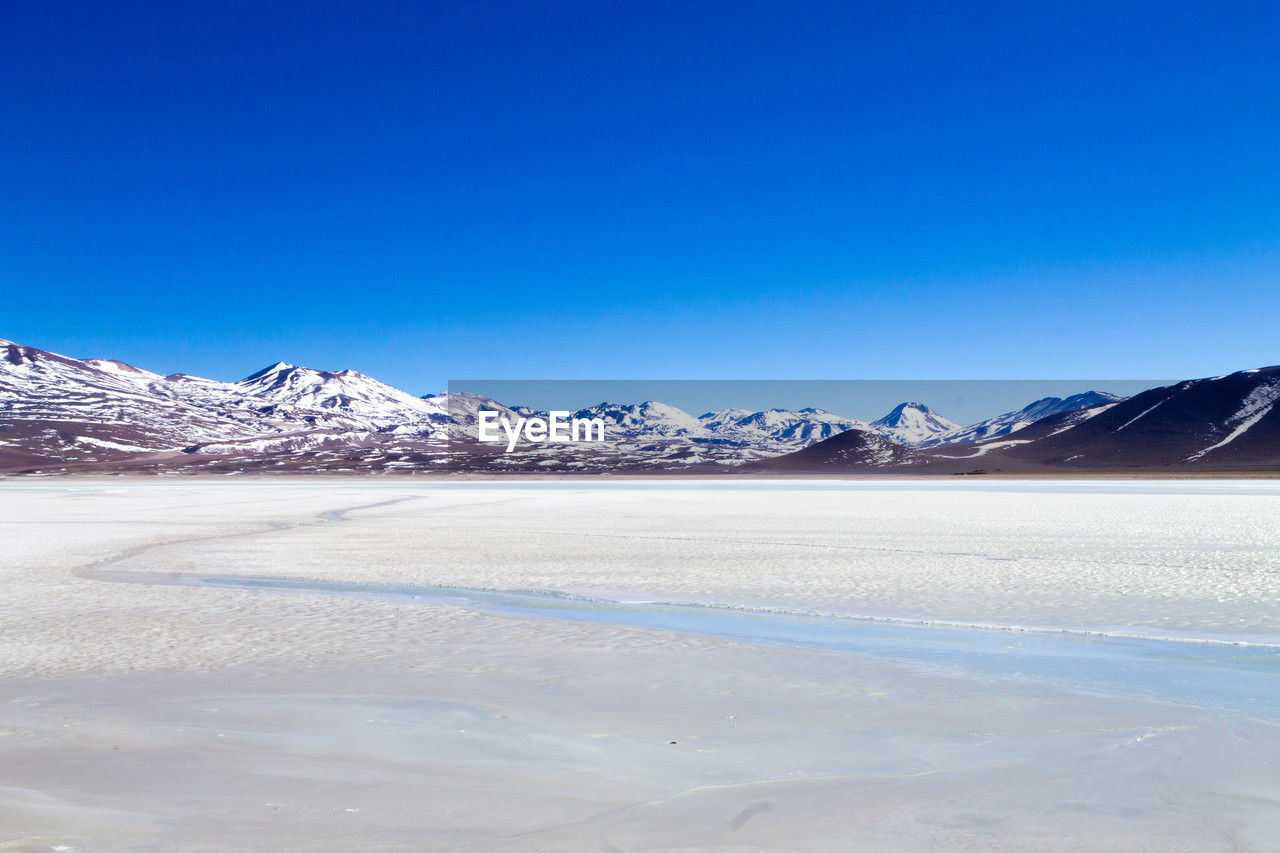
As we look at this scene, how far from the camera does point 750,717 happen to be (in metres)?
7.58

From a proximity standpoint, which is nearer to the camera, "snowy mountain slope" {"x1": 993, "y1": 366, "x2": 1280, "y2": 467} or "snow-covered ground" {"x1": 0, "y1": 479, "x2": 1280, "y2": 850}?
"snow-covered ground" {"x1": 0, "y1": 479, "x2": 1280, "y2": 850}

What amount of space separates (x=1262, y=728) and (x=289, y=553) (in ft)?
65.5

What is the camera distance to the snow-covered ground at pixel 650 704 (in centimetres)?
532

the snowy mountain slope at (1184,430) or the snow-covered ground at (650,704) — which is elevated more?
the snowy mountain slope at (1184,430)

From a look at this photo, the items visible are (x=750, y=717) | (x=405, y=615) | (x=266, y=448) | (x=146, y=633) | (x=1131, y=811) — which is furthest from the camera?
(x=266, y=448)

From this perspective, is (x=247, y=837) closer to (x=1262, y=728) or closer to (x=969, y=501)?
(x=1262, y=728)

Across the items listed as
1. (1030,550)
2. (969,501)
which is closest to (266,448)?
(969,501)

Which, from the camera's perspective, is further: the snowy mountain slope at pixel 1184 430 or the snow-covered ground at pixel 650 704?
the snowy mountain slope at pixel 1184 430

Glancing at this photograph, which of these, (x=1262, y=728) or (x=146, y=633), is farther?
(x=146, y=633)

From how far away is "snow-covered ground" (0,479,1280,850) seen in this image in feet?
17.4

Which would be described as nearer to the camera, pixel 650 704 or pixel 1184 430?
pixel 650 704

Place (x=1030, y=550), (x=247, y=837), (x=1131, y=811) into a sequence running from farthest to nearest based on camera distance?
1. (x=1030, y=550)
2. (x=1131, y=811)
3. (x=247, y=837)

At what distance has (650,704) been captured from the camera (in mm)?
8047

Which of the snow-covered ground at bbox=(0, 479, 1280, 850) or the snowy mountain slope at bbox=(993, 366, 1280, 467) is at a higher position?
the snowy mountain slope at bbox=(993, 366, 1280, 467)
